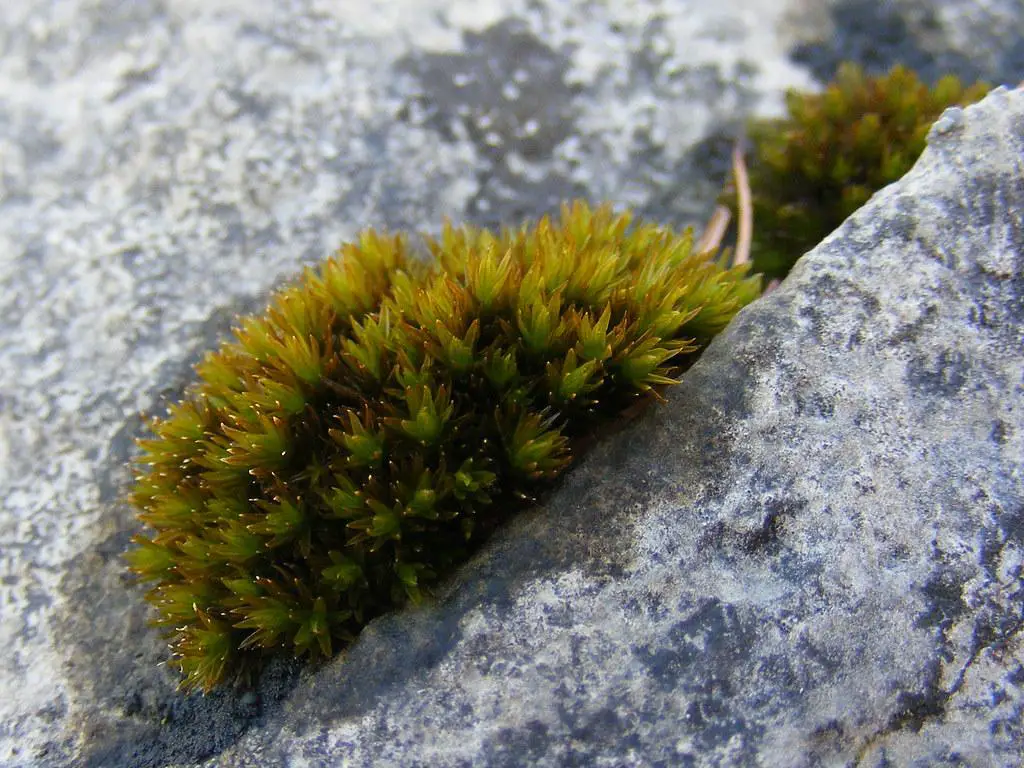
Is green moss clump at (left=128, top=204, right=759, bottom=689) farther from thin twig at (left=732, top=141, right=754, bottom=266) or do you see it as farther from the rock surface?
thin twig at (left=732, top=141, right=754, bottom=266)

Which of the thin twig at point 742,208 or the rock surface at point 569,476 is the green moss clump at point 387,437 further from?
the thin twig at point 742,208

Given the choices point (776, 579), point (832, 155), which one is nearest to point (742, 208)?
point (832, 155)

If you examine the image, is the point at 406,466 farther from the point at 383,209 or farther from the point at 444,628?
the point at 383,209

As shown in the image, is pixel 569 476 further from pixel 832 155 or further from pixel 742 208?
pixel 832 155

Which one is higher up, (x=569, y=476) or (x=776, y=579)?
(x=569, y=476)

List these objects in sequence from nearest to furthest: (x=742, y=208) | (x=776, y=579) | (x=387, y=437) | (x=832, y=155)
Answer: (x=776, y=579)
(x=387, y=437)
(x=832, y=155)
(x=742, y=208)

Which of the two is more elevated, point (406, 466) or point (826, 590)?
point (406, 466)

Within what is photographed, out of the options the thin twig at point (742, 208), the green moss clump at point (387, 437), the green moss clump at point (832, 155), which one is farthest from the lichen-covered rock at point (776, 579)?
the green moss clump at point (832, 155)

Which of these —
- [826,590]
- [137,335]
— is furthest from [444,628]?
[137,335]
